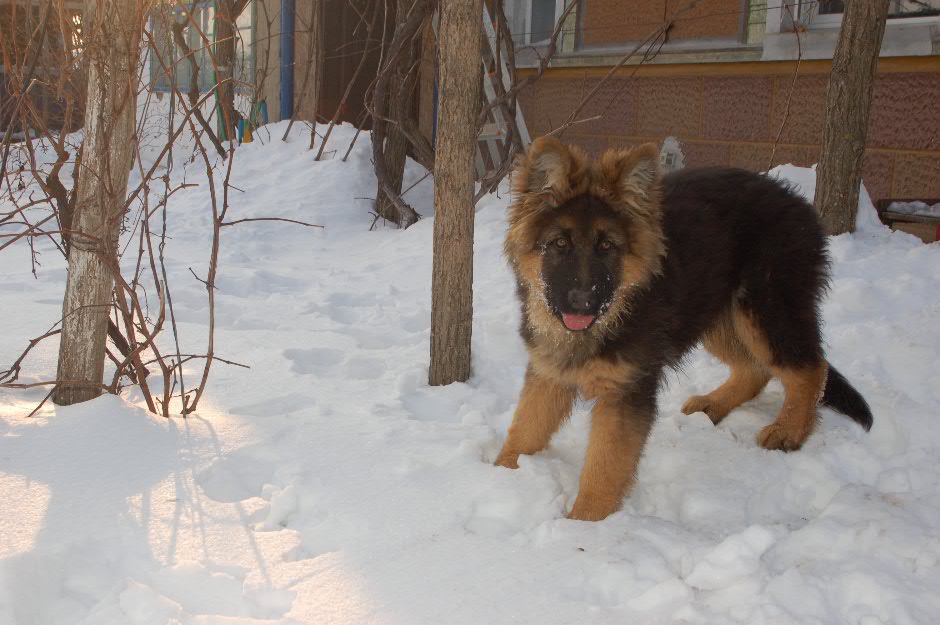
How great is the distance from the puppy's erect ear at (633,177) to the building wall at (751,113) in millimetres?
4084

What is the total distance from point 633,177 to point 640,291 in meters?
0.49

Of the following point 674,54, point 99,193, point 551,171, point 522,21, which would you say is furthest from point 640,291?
point 522,21

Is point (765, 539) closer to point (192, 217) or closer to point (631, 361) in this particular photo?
point (631, 361)

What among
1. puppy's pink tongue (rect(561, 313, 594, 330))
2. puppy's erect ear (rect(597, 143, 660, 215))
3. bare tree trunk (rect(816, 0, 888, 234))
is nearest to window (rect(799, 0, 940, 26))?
bare tree trunk (rect(816, 0, 888, 234))

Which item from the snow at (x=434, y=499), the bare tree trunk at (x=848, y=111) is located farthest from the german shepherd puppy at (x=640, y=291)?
the bare tree trunk at (x=848, y=111)

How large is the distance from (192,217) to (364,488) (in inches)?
286

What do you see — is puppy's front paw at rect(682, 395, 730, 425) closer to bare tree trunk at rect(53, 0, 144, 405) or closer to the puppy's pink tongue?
the puppy's pink tongue

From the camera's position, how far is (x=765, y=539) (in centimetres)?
279

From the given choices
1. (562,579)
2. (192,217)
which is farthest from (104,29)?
(192,217)

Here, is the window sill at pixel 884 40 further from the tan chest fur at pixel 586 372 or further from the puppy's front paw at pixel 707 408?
the tan chest fur at pixel 586 372

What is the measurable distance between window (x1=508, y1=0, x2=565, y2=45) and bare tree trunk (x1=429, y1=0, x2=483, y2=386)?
24.8ft

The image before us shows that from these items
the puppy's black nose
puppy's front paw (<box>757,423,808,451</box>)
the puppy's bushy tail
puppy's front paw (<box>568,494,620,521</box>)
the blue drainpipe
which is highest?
the blue drainpipe

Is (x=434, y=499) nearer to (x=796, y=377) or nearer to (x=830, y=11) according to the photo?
(x=796, y=377)

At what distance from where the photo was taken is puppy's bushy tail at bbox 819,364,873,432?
3.96 metres
